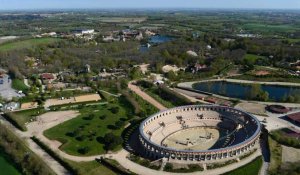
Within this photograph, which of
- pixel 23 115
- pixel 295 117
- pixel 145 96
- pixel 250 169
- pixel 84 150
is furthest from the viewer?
pixel 145 96

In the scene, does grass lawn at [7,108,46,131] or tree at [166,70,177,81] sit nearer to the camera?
grass lawn at [7,108,46,131]

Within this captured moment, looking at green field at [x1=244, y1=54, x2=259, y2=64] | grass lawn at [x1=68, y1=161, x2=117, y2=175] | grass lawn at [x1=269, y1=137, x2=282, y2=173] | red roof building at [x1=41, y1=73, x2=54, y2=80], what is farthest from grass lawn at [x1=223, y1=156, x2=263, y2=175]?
green field at [x1=244, y1=54, x2=259, y2=64]

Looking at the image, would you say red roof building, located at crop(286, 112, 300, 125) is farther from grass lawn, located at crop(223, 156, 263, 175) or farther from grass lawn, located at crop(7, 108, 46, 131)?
grass lawn, located at crop(7, 108, 46, 131)

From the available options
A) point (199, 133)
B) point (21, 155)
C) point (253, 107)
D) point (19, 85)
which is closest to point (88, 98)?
point (19, 85)

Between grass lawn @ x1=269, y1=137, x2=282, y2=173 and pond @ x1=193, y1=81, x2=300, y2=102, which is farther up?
grass lawn @ x1=269, y1=137, x2=282, y2=173

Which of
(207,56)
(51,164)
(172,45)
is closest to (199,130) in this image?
(51,164)

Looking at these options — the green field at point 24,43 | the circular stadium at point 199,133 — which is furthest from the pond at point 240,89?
the green field at point 24,43

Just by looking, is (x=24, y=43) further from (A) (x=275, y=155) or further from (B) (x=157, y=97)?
(A) (x=275, y=155)
